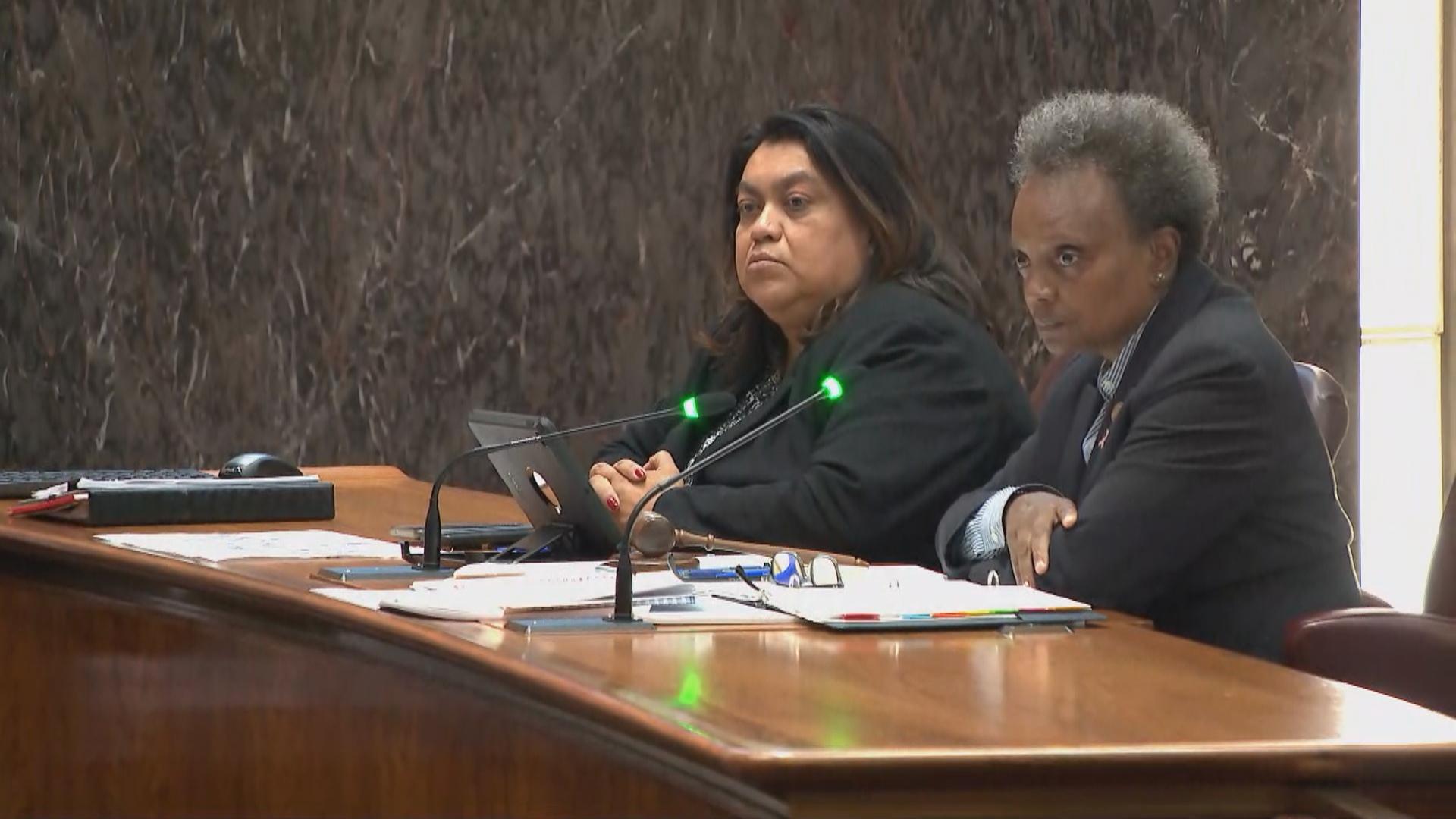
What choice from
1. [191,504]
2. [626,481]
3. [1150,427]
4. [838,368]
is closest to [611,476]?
[626,481]

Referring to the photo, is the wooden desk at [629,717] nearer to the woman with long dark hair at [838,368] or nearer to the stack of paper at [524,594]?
the stack of paper at [524,594]

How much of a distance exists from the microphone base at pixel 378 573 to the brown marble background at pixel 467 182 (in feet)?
7.96

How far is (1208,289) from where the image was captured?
8.29 ft

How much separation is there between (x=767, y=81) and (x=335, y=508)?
6.32 ft

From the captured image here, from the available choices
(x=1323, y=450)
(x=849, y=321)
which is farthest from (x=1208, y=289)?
(x=849, y=321)

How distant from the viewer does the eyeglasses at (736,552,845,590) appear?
6.27 ft

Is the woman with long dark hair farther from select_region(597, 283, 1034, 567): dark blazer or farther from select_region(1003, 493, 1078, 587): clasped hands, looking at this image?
select_region(1003, 493, 1078, 587): clasped hands

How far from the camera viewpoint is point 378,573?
7.07 feet

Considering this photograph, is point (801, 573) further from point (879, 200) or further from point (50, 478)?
point (50, 478)

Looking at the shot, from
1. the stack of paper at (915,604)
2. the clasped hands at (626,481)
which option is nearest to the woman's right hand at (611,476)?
the clasped hands at (626,481)

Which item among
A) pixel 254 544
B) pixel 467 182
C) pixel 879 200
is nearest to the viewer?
pixel 254 544

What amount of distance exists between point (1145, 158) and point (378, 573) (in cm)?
120

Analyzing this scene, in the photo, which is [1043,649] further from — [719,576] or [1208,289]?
[1208,289]

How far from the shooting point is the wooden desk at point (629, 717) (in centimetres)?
117
